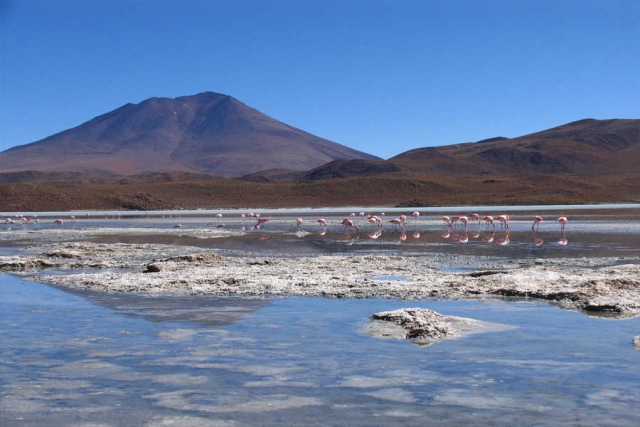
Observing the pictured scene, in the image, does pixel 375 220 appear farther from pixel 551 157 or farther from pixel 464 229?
pixel 551 157

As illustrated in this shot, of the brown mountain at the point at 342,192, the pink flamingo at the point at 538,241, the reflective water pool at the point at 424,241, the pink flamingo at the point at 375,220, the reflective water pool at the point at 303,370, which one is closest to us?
the reflective water pool at the point at 303,370

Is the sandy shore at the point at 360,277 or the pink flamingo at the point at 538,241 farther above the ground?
the pink flamingo at the point at 538,241

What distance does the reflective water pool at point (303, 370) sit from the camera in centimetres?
538

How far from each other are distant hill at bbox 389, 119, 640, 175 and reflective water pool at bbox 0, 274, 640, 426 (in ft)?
363

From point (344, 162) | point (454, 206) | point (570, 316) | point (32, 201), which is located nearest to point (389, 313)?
point (570, 316)

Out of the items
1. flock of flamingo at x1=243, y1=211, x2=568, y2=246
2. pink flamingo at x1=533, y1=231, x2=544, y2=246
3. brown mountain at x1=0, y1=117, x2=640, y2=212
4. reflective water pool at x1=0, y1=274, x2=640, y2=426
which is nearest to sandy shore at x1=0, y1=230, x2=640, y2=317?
reflective water pool at x1=0, y1=274, x2=640, y2=426

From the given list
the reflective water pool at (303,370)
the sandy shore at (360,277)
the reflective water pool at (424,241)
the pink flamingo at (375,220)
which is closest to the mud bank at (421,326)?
the reflective water pool at (303,370)

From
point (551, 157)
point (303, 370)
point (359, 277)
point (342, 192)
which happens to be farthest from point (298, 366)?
point (551, 157)

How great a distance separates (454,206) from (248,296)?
5128cm

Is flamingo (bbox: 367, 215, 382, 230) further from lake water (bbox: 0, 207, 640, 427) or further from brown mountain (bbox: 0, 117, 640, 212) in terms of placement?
brown mountain (bbox: 0, 117, 640, 212)

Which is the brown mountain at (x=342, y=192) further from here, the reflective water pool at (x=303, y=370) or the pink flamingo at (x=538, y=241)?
the reflective water pool at (x=303, y=370)

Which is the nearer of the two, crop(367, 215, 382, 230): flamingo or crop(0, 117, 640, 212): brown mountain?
crop(367, 215, 382, 230): flamingo

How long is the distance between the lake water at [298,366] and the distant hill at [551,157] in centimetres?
11017

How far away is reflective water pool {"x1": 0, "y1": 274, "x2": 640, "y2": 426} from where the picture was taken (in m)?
5.38
